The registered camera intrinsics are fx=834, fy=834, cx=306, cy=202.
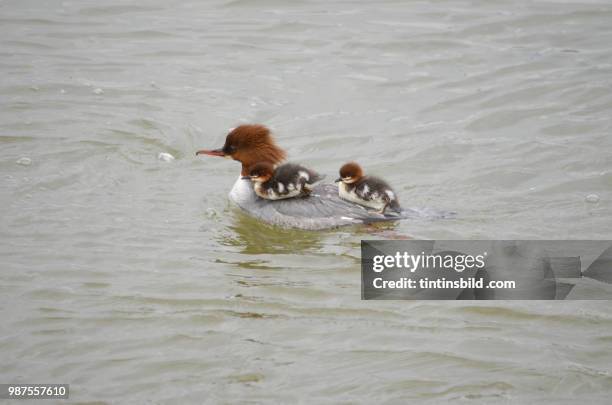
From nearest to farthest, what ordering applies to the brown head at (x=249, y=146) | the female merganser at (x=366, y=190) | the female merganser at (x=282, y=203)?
1. the female merganser at (x=366, y=190)
2. the female merganser at (x=282, y=203)
3. the brown head at (x=249, y=146)

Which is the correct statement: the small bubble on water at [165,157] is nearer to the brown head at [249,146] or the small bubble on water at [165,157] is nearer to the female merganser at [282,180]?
the brown head at [249,146]

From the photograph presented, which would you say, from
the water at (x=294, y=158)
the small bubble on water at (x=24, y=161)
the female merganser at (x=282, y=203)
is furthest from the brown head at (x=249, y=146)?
the small bubble on water at (x=24, y=161)

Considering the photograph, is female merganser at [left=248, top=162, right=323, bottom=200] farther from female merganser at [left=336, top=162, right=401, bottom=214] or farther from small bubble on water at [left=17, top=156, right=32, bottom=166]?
small bubble on water at [left=17, top=156, right=32, bottom=166]

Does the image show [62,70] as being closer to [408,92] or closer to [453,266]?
[408,92]

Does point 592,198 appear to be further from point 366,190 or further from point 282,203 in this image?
point 282,203

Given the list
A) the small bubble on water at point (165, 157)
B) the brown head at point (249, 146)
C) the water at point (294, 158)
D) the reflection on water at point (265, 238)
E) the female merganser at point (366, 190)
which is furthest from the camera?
the small bubble on water at point (165, 157)

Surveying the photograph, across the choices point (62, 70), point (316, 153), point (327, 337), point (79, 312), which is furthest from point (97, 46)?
point (327, 337)

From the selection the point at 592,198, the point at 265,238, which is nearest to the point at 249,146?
the point at 265,238

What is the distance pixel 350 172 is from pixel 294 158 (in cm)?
→ 172

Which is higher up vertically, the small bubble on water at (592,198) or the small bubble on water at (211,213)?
the small bubble on water at (592,198)

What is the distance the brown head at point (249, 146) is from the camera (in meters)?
Result: 7.70

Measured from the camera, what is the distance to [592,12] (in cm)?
1210

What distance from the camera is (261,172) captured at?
741 cm

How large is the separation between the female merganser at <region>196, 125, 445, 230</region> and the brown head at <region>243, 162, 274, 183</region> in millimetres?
206
